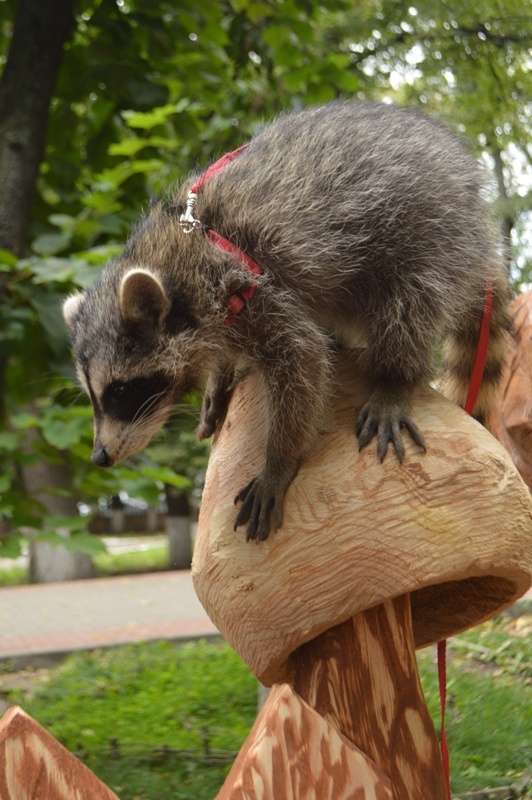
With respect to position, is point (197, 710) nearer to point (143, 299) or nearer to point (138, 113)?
point (138, 113)

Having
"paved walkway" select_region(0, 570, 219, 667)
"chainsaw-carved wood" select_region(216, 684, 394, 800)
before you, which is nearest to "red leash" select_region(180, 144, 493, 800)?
"chainsaw-carved wood" select_region(216, 684, 394, 800)

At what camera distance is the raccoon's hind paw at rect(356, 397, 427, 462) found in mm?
1964

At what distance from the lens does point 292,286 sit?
7.18ft

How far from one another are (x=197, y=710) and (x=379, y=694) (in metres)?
3.20

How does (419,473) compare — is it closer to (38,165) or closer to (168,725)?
(38,165)

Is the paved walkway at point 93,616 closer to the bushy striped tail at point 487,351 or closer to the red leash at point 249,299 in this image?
the bushy striped tail at point 487,351

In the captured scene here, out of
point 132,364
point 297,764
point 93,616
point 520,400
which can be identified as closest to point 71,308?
point 132,364

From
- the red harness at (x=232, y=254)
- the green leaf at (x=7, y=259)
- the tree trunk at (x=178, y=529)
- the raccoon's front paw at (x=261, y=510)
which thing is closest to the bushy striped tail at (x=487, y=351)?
the red harness at (x=232, y=254)

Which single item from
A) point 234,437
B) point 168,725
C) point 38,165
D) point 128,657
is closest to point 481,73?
point 38,165

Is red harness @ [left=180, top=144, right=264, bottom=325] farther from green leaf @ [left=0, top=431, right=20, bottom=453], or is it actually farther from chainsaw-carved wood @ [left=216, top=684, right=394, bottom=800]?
green leaf @ [left=0, top=431, right=20, bottom=453]

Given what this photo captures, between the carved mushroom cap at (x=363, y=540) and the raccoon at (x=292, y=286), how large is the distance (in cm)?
5

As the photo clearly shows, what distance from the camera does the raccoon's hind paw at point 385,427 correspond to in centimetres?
196

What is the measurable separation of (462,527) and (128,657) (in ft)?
16.3

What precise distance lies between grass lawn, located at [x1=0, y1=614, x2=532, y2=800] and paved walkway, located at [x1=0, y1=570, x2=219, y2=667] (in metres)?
0.70
